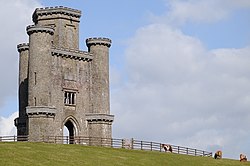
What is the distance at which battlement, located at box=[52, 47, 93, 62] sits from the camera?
7338 centimetres

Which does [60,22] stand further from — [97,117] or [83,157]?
[83,157]

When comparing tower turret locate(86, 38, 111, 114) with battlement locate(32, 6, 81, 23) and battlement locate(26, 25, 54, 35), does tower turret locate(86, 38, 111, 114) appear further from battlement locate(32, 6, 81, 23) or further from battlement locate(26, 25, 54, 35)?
battlement locate(26, 25, 54, 35)

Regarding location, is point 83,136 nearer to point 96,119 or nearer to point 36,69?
point 96,119

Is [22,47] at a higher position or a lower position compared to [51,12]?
lower

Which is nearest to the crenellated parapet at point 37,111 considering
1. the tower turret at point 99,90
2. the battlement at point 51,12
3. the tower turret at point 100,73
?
the tower turret at point 99,90

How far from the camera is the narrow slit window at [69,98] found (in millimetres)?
73581

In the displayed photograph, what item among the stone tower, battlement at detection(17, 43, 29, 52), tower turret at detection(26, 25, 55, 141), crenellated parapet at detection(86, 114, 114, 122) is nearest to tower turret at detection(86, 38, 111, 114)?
the stone tower

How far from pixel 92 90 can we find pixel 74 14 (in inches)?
410

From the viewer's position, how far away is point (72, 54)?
246 feet

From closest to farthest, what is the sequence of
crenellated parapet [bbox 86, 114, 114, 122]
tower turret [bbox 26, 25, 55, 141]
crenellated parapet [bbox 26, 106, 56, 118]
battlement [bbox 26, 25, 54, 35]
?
tower turret [bbox 26, 25, 55, 141] → crenellated parapet [bbox 26, 106, 56, 118] → battlement [bbox 26, 25, 54, 35] → crenellated parapet [bbox 86, 114, 114, 122]

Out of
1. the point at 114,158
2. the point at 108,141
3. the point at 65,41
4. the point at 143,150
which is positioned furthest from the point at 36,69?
the point at 114,158

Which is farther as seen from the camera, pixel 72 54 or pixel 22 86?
pixel 22 86

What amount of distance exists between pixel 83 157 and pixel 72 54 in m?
25.5

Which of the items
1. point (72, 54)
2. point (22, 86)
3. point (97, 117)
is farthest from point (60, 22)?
point (97, 117)
